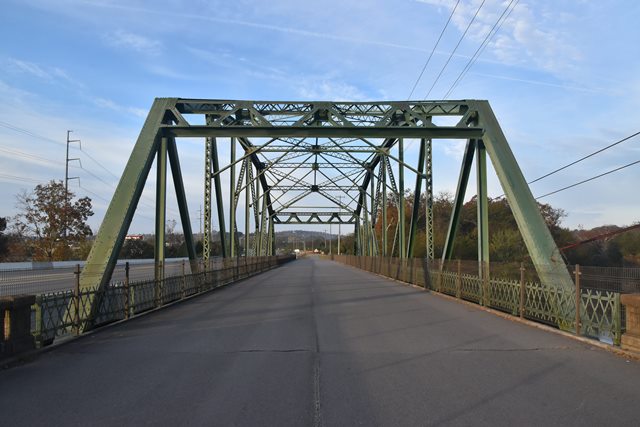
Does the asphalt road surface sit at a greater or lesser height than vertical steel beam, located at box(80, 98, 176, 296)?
lesser

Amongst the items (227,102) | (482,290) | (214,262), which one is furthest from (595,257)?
(227,102)

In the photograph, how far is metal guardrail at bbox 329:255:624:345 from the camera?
9570 mm

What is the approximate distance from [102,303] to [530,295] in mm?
9897

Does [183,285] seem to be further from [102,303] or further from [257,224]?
[257,224]

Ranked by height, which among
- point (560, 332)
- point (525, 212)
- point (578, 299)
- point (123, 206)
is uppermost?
point (123, 206)

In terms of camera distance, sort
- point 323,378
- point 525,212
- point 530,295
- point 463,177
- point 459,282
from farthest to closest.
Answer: point 463,177, point 459,282, point 525,212, point 530,295, point 323,378

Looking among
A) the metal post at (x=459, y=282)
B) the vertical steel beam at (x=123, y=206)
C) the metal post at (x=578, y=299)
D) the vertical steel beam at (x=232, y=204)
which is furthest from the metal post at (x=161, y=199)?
the vertical steel beam at (x=232, y=204)

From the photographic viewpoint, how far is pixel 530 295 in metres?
12.8

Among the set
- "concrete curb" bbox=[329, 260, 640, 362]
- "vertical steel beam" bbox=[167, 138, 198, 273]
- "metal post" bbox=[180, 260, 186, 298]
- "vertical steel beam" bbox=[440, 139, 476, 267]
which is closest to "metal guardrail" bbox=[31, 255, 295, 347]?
"metal post" bbox=[180, 260, 186, 298]

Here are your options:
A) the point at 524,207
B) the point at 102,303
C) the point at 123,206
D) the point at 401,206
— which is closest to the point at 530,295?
the point at 524,207

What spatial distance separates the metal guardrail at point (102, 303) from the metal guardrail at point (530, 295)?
9.70 meters

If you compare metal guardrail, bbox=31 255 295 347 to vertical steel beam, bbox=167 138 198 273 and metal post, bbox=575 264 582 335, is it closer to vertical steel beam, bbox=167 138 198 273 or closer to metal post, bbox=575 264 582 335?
vertical steel beam, bbox=167 138 198 273

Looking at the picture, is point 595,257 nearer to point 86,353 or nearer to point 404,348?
point 404,348

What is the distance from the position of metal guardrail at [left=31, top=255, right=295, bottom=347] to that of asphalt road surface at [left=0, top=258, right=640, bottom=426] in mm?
464
